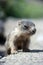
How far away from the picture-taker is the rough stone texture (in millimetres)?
8203

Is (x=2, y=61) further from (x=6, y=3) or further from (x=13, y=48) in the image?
(x=6, y=3)

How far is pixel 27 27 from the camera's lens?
9.24 m

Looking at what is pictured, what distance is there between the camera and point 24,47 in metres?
9.53

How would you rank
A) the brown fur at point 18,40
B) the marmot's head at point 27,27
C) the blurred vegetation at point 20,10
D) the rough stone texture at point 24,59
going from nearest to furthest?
the rough stone texture at point 24,59, the marmot's head at point 27,27, the brown fur at point 18,40, the blurred vegetation at point 20,10

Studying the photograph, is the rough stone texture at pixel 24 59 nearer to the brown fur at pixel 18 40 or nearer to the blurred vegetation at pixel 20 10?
the brown fur at pixel 18 40

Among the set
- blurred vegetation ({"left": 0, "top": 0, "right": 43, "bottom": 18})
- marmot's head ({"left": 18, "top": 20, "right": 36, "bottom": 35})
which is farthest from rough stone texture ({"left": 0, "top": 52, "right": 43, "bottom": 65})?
blurred vegetation ({"left": 0, "top": 0, "right": 43, "bottom": 18})

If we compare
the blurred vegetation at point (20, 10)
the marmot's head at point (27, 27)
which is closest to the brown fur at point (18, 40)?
the marmot's head at point (27, 27)

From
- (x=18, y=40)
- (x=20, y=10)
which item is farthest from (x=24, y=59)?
(x=20, y=10)

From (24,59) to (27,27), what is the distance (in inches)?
41.3

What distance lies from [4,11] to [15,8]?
108cm

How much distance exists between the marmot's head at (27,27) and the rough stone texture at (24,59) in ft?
2.08

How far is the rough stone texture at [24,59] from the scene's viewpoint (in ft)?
26.9

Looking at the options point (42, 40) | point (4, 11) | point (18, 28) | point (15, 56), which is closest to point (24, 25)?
point (18, 28)

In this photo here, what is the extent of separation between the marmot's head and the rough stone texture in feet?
2.08
